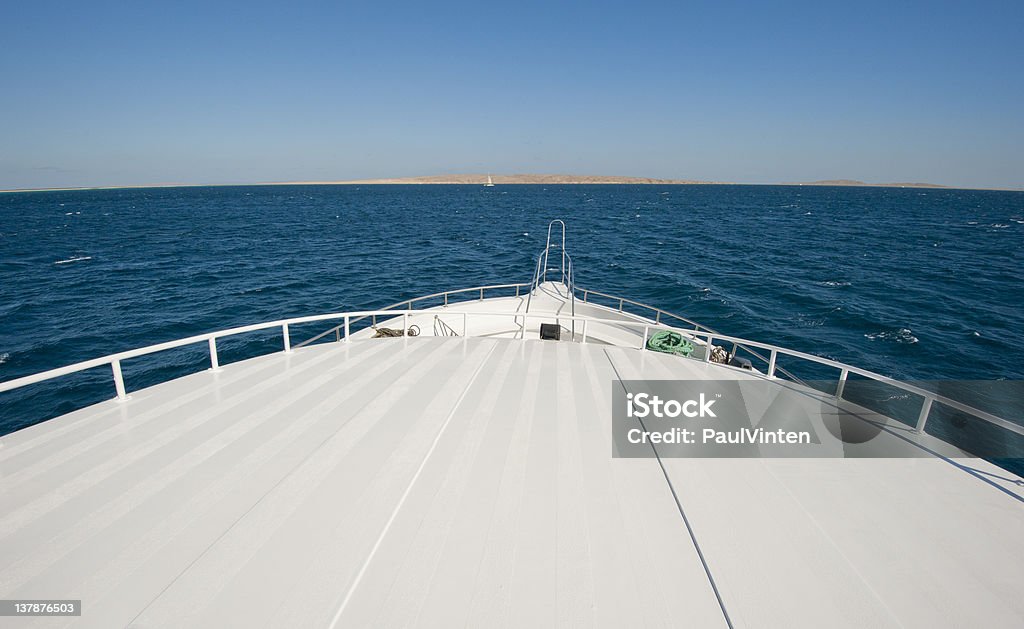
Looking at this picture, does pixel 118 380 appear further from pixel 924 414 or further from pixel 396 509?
pixel 924 414

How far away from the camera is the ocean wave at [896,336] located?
1845cm

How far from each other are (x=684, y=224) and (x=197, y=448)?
7011cm

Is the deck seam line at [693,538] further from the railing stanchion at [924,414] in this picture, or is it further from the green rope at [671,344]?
the green rope at [671,344]

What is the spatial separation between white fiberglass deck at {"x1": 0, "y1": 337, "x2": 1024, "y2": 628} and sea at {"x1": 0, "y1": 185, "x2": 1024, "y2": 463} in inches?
548

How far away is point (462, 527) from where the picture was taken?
12.9 feet

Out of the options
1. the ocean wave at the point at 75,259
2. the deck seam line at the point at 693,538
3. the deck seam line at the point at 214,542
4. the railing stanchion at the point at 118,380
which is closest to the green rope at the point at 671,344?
the deck seam line at the point at 693,538

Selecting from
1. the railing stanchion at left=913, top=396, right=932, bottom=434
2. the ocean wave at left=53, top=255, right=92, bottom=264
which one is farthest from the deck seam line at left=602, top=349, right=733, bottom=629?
the ocean wave at left=53, top=255, right=92, bottom=264

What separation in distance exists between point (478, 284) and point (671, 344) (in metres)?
19.2

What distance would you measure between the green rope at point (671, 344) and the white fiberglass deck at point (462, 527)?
5014mm

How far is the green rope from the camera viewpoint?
1006 centimetres

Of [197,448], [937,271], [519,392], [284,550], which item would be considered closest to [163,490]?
[197,448]

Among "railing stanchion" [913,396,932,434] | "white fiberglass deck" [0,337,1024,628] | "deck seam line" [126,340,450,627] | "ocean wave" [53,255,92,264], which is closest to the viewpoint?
"deck seam line" [126,340,450,627]

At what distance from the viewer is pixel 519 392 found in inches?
271

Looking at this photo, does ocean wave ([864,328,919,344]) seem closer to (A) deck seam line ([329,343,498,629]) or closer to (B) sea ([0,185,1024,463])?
(B) sea ([0,185,1024,463])
